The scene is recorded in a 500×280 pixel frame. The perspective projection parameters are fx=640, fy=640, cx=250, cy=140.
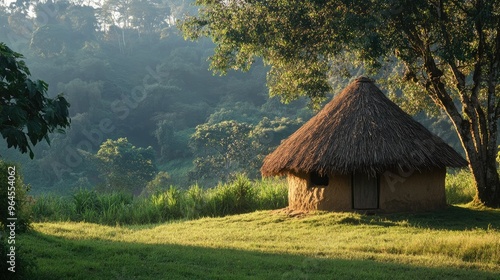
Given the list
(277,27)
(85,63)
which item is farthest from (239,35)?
(85,63)

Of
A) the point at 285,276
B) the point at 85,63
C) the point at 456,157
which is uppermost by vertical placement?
the point at 85,63

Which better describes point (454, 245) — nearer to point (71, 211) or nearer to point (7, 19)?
point (71, 211)

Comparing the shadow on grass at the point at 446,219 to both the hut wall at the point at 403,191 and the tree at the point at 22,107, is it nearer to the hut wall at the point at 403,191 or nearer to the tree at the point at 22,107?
the hut wall at the point at 403,191

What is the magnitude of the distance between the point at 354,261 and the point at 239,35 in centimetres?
770

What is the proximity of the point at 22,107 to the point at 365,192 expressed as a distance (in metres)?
10.6

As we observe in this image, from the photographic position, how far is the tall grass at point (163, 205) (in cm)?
1872

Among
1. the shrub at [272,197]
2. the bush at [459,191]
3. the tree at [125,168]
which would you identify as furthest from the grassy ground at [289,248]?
the tree at [125,168]

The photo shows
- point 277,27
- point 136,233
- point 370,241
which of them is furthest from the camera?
point 277,27

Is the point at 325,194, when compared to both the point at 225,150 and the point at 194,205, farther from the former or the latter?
the point at 225,150

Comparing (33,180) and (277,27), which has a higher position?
(277,27)

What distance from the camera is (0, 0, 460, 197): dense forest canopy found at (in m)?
37.9

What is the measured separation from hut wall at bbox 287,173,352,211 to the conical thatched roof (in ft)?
1.53

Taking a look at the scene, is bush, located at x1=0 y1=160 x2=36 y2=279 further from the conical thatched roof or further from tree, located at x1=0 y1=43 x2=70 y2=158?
the conical thatched roof

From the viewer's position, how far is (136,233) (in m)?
14.6
